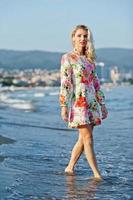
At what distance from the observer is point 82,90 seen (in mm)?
5508

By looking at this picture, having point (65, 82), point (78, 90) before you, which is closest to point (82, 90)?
point (78, 90)

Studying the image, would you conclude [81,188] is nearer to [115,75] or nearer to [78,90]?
[78,90]

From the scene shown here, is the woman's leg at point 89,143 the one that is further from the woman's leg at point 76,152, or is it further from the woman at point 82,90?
the woman's leg at point 76,152

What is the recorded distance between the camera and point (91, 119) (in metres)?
5.53

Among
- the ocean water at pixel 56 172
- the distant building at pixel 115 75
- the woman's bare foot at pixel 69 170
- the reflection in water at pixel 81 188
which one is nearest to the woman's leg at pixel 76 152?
the woman's bare foot at pixel 69 170

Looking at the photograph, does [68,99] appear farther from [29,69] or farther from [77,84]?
[29,69]

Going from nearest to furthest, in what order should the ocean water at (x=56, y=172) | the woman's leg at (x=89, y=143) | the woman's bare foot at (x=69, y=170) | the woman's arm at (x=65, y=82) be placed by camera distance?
the ocean water at (x=56, y=172) → the woman's arm at (x=65, y=82) → the woman's leg at (x=89, y=143) → the woman's bare foot at (x=69, y=170)

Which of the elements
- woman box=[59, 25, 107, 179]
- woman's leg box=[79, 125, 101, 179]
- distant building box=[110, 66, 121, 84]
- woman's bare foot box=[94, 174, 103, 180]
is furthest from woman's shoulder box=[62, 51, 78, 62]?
distant building box=[110, 66, 121, 84]

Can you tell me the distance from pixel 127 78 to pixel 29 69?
130 ft

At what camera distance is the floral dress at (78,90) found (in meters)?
5.47

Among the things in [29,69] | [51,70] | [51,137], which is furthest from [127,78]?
[51,137]

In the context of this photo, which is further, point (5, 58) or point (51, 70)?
point (51, 70)

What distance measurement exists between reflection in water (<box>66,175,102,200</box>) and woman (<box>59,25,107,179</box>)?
0.82ft

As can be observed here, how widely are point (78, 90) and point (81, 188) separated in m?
1.02
